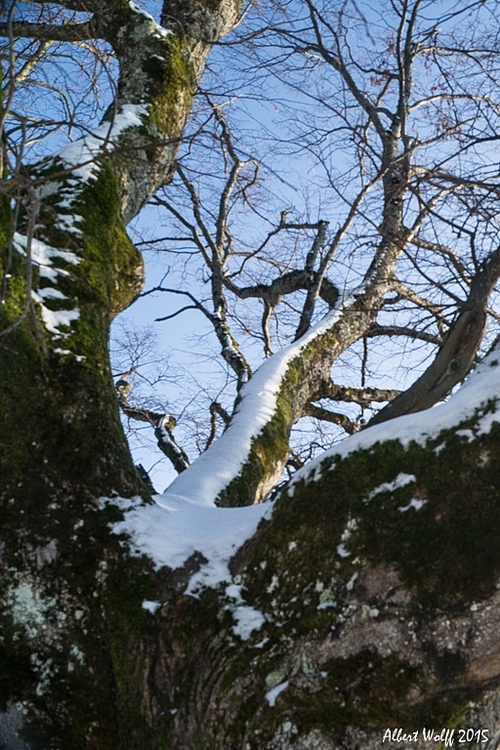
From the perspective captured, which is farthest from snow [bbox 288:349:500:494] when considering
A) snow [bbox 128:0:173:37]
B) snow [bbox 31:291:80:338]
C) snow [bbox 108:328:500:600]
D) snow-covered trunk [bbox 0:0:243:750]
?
snow [bbox 128:0:173:37]

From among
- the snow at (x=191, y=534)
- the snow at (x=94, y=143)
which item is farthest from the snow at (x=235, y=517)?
the snow at (x=94, y=143)

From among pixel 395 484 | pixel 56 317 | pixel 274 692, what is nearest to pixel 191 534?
pixel 274 692

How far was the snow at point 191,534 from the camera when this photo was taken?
215 cm

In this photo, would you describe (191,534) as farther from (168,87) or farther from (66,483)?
(168,87)

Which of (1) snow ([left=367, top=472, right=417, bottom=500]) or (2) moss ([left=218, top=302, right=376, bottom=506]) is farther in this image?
(2) moss ([left=218, top=302, right=376, bottom=506])

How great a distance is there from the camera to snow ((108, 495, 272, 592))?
2150mm

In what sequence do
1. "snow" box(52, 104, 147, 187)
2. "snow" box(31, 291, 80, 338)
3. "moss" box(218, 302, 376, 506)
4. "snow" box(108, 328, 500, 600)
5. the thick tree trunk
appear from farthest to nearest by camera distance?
"moss" box(218, 302, 376, 506), "snow" box(52, 104, 147, 187), "snow" box(31, 291, 80, 338), "snow" box(108, 328, 500, 600), the thick tree trunk

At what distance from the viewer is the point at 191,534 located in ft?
7.65

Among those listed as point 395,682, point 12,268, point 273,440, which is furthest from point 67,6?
point 395,682

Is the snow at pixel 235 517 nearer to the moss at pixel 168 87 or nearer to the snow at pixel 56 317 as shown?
the snow at pixel 56 317

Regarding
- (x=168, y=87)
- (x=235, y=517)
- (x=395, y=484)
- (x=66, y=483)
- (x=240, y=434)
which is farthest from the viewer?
(x=168, y=87)

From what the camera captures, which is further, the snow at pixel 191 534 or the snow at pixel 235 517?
the snow at pixel 191 534

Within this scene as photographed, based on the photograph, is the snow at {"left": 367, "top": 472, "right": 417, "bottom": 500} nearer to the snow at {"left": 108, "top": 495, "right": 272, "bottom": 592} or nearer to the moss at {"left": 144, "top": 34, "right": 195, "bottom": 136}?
the snow at {"left": 108, "top": 495, "right": 272, "bottom": 592}

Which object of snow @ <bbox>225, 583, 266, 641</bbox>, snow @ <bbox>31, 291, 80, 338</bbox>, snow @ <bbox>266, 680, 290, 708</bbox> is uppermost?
snow @ <bbox>31, 291, 80, 338</bbox>
